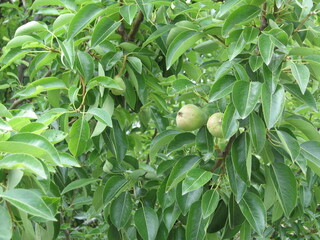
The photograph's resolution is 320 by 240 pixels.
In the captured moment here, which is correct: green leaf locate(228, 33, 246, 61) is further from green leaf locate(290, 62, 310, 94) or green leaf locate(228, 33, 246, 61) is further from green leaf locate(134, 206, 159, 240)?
green leaf locate(134, 206, 159, 240)

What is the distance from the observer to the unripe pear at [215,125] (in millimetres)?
1442

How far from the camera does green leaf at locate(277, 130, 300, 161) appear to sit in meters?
1.31

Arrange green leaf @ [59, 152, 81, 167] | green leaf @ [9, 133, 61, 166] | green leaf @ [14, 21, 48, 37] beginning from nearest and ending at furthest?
green leaf @ [9, 133, 61, 166] → green leaf @ [59, 152, 81, 167] → green leaf @ [14, 21, 48, 37]

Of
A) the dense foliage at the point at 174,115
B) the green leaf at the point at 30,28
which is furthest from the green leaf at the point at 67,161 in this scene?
the green leaf at the point at 30,28

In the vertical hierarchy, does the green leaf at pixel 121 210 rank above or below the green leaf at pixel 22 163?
below

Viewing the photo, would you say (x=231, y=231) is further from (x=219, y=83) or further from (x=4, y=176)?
(x=4, y=176)

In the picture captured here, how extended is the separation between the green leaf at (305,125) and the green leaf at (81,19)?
0.68 m

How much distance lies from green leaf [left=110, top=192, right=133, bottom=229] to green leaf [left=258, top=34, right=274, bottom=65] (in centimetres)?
70

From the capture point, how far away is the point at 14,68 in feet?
9.53

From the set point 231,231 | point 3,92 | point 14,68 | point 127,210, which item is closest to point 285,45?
point 231,231

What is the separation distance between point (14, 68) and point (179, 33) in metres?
1.57

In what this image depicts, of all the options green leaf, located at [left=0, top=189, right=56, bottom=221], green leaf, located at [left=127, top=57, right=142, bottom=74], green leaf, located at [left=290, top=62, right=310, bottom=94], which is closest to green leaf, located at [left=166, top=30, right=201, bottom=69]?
green leaf, located at [left=127, top=57, right=142, bottom=74]

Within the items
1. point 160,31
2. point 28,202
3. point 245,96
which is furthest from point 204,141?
point 28,202

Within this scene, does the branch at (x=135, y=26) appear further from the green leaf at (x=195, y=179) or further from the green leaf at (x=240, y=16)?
the green leaf at (x=195, y=179)
